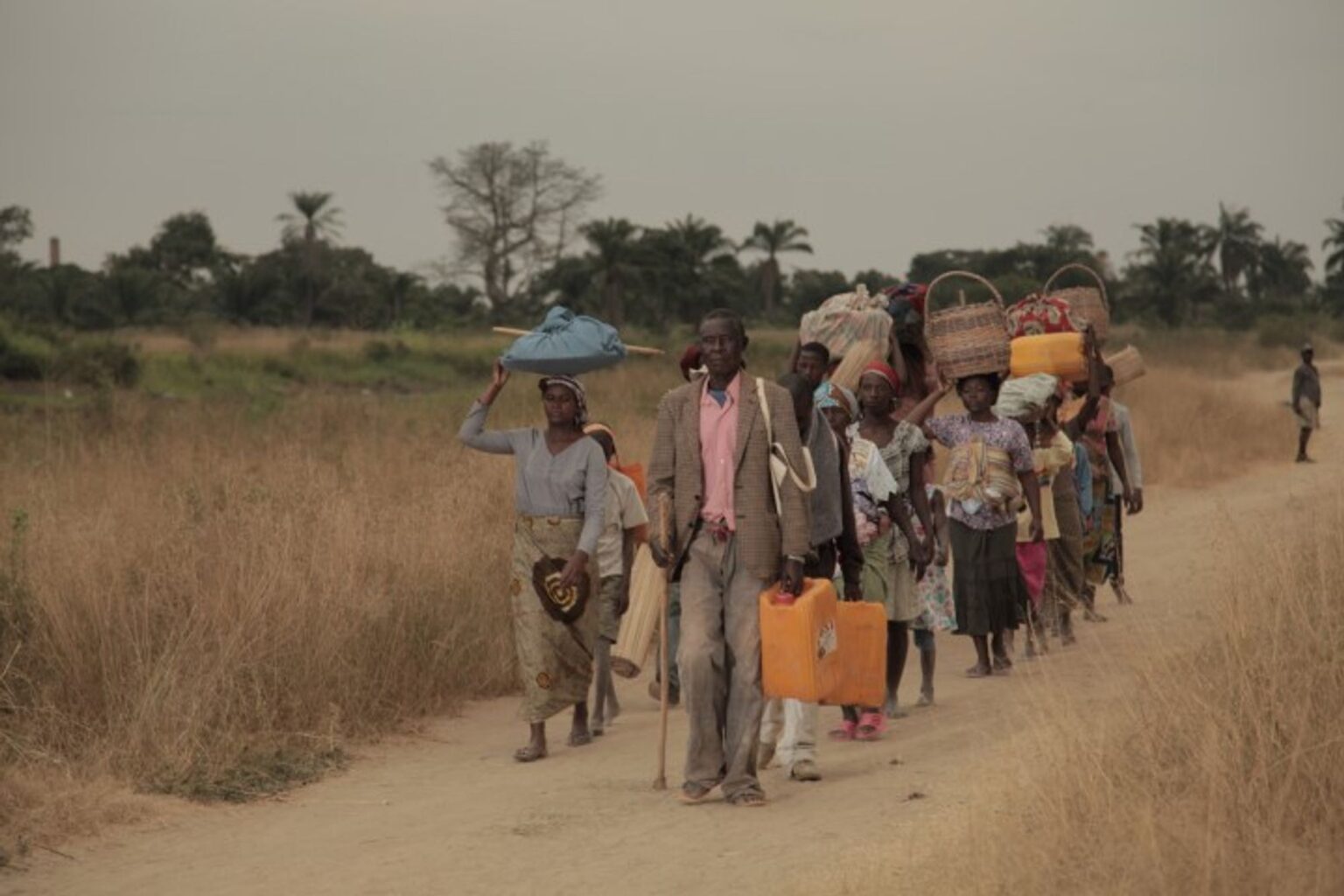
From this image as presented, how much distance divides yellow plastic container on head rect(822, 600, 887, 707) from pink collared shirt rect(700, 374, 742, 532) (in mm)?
635

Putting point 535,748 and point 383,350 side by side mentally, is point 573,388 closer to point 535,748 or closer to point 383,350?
point 535,748

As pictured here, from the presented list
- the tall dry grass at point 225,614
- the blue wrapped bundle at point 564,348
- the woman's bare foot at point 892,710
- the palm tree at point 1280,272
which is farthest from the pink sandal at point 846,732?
the palm tree at point 1280,272

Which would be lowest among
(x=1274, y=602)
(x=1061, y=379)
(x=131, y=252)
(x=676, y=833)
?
(x=676, y=833)

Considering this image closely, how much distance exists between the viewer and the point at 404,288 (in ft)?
228

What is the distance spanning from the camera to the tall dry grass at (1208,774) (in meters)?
5.80

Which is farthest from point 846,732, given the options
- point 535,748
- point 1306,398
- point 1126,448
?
point 1306,398

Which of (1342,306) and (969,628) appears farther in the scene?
(1342,306)

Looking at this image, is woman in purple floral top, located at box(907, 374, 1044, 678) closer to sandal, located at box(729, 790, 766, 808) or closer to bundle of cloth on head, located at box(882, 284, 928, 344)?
bundle of cloth on head, located at box(882, 284, 928, 344)

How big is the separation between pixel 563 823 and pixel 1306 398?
2091 cm

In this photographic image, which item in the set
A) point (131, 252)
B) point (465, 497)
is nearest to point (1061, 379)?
point (465, 497)

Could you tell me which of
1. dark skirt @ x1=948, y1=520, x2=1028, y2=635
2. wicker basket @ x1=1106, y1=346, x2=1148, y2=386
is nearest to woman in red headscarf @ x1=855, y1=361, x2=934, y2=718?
dark skirt @ x1=948, y1=520, x2=1028, y2=635

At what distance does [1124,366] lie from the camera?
48.2 feet

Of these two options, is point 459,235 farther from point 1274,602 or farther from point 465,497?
point 1274,602

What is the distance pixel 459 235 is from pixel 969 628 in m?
60.4
